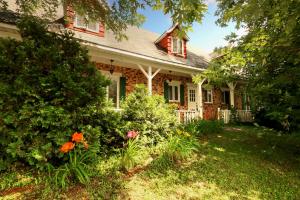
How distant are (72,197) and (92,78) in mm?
2278

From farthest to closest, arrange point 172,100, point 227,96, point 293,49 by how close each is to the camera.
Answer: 1. point 227,96
2. point 172,100
3. point 293,49

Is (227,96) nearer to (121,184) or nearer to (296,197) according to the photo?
(296,197)

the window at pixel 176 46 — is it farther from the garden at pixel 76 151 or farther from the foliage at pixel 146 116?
the garden at pixel 76 151

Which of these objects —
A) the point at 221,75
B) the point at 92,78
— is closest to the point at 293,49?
the point at 221,75

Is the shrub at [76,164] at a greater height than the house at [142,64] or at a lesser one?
lesser

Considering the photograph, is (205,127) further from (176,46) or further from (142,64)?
(176,46)

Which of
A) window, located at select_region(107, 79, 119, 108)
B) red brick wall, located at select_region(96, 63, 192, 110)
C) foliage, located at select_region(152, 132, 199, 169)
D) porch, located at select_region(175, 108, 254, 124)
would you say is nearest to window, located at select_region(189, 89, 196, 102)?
red brick wall, located at select_region(96, 63, 192, 110)

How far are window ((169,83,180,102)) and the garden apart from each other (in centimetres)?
779

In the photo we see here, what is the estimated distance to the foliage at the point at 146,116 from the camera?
5785 mm

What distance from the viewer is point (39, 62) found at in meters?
3.94

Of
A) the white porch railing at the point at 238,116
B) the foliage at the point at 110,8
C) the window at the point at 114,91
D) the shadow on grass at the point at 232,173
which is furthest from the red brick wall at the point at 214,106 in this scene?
the foliage at the point at 110,8

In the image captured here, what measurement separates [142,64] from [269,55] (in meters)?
5.36

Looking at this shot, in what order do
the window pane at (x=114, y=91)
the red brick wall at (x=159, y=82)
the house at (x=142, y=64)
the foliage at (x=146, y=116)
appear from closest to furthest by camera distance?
1. the foliage at (x=146, y=116)
2. the house at (x=142, y=64)
3. the window pane at (x=114, y=91)
4. the red brick wall at (x=159, y=82)

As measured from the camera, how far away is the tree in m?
4.24
